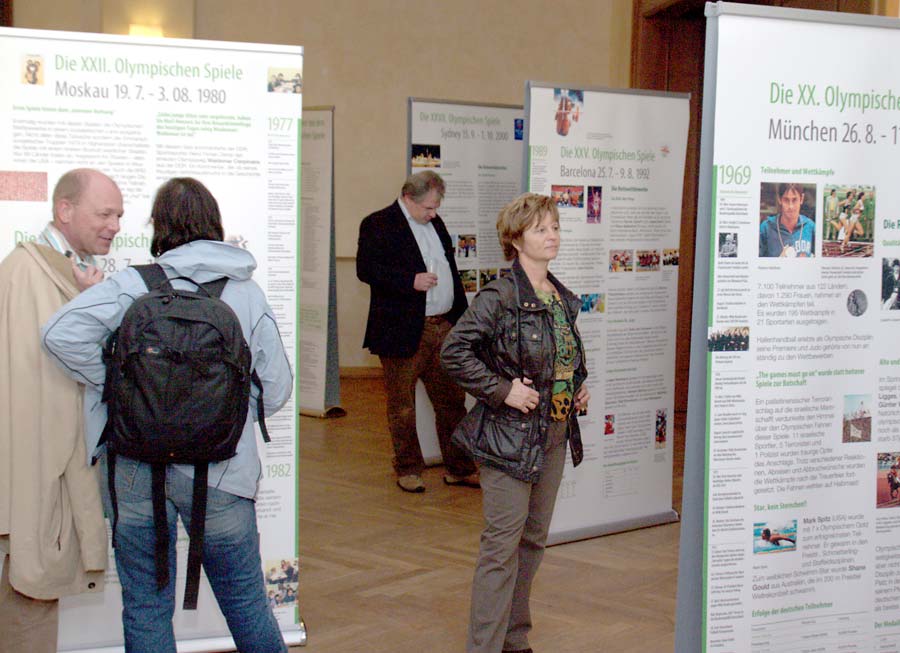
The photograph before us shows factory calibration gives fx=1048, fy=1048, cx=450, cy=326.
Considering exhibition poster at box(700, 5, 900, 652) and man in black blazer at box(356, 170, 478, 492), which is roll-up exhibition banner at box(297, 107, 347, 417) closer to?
man in black blazer at box(356, 170, 478, 492)

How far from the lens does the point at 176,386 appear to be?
252 cm

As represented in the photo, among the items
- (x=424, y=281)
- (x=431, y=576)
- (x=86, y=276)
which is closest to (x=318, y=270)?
(x=424, y=281)

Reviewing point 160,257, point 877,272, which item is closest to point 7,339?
point 160,257

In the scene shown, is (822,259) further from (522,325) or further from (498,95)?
(498,95)

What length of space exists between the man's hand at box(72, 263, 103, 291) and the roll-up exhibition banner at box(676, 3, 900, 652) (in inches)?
69.0

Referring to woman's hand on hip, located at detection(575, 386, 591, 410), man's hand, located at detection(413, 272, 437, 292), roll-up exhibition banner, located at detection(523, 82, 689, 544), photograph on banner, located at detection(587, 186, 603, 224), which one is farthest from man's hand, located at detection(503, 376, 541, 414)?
man's hand, located at detection(413, 272, 437, 292)

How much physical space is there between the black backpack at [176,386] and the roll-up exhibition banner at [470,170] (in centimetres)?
410

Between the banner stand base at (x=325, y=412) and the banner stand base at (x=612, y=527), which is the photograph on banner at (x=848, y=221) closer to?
the banner stand base at (x=612, y=527)

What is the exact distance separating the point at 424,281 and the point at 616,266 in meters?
1.24

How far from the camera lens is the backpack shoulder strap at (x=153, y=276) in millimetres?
2645

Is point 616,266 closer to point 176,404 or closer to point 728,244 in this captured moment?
point 728,244

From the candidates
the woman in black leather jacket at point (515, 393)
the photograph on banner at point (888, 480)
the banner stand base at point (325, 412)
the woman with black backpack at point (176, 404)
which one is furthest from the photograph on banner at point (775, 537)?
the banner stand base at point (325, 412)

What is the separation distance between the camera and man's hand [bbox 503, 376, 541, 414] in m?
3.34

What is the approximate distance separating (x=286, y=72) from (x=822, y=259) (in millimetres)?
1878
